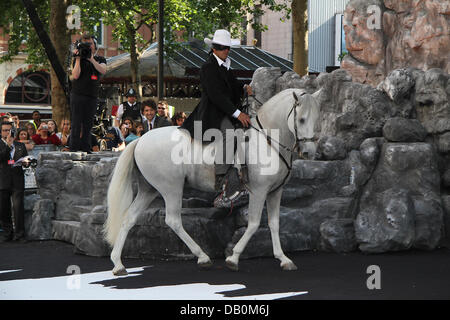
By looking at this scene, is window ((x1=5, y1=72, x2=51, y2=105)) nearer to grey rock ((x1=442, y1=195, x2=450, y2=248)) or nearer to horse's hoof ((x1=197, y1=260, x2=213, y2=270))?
grey rock ((x1=442, y1=195, x2=450, y2=248))

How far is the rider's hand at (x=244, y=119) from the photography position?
8.61m

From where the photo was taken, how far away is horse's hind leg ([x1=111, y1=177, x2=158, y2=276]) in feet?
28.3

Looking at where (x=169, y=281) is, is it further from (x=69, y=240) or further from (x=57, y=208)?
(x=57, y=208)

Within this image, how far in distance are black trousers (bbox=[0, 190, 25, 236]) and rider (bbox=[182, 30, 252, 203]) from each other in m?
4.27

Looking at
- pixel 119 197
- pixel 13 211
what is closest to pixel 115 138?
pixel 13 211

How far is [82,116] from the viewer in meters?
11.7

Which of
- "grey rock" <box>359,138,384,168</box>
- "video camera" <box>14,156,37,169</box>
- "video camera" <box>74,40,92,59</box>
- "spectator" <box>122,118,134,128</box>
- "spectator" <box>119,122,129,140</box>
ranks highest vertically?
"video camera" <box>74,40,92,59</box>

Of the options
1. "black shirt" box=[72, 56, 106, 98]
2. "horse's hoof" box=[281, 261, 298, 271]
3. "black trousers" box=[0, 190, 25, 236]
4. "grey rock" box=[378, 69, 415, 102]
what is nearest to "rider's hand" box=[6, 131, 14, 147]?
"black trousers" box=[0, 190, 25, 236]

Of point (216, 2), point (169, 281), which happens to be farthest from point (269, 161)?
point (216, 2)

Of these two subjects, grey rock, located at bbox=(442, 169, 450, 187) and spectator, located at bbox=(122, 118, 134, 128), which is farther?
spectator, located at bbox=(122, 118, 134, 128)

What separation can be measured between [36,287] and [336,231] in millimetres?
4233

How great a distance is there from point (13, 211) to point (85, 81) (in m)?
2.41

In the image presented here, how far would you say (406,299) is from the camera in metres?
6.89

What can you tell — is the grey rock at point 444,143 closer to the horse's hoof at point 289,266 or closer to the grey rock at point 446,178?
the grey rock at point 446,178
